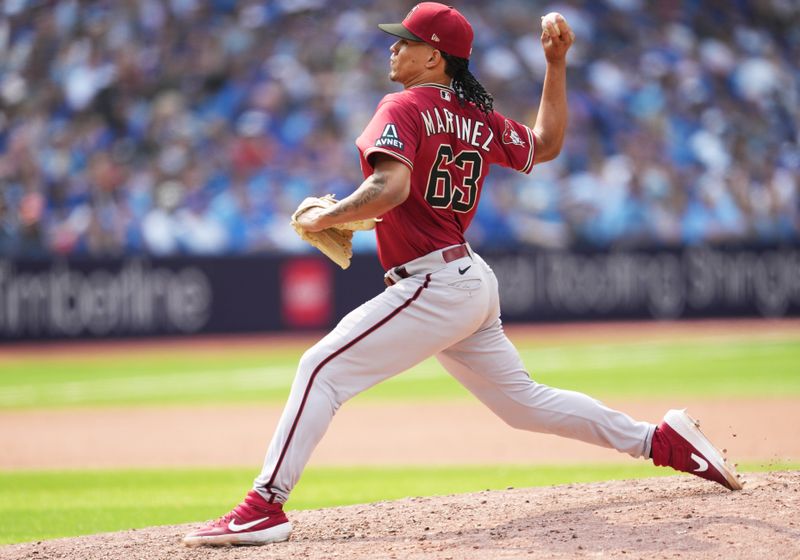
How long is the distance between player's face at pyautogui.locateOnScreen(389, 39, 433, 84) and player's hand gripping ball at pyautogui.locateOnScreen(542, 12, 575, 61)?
757mm

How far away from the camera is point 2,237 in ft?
57.2

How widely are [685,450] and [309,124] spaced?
1586 centimetres

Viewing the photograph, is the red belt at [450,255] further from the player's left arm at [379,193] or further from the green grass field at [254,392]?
the green grass field at [254,392]

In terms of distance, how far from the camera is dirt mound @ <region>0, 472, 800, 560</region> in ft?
13.3

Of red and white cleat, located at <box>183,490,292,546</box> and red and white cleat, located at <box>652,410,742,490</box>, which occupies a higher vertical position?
red and white cleat, located at <box>652,410,742,490</box>

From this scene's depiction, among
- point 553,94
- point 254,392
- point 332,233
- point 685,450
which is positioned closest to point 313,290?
point 254,392

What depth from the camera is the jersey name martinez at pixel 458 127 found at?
175 inches

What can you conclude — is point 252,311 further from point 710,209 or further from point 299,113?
point 710,209

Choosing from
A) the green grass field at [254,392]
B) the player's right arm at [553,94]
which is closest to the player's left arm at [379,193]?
the player's right arm at [553,94]

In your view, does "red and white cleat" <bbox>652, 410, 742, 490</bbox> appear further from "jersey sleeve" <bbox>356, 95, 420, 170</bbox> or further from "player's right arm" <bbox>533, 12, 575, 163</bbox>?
"jersey sleeve" <bbox>356, 95, 420, 170</bbox>

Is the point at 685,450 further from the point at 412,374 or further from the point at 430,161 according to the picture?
the point at 412,374

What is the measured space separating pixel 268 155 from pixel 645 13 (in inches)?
344

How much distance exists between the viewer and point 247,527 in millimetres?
4324

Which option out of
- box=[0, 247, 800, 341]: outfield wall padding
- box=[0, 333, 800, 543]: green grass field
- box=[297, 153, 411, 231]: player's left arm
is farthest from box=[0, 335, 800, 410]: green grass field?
box=[297, 153, 411, 231]: player's left arm
